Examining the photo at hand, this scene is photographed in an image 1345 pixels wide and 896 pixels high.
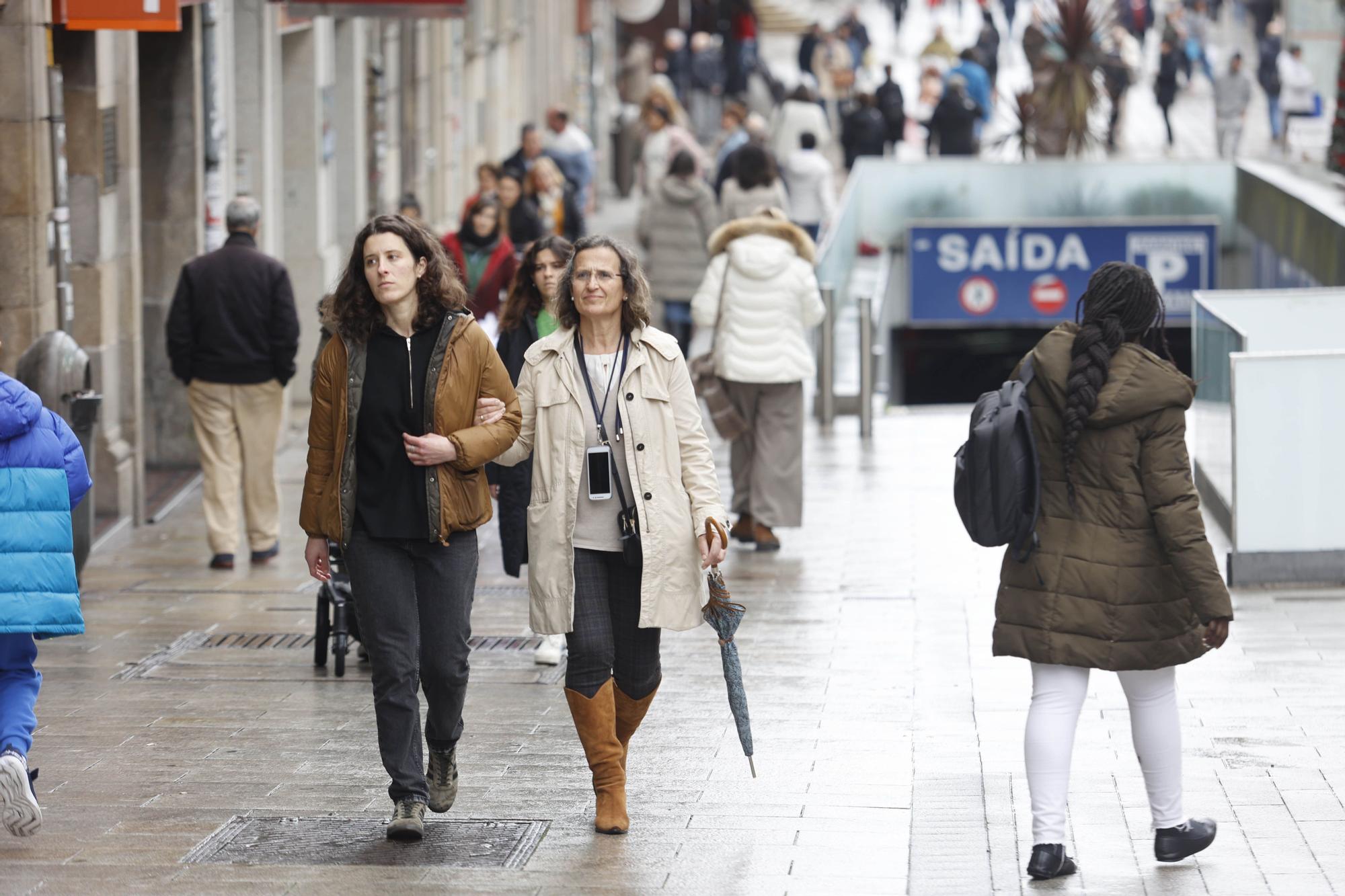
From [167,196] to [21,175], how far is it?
3033mm

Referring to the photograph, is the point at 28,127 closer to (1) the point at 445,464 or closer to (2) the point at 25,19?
(2) the point at 25,19

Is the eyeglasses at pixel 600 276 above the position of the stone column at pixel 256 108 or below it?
below

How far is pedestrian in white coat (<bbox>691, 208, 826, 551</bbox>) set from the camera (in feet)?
36.3

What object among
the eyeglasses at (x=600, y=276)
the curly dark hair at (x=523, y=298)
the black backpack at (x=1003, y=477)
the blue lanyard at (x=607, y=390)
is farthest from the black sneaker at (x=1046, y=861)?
the curly dark hair at (x=523, y=298)

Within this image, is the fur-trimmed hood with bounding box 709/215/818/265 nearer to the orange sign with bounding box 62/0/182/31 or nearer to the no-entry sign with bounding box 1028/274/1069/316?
the orange sign with bounding box 62/0/182/31

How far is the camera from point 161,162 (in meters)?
13.6

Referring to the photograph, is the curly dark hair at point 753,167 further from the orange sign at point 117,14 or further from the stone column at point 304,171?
the stone column at point 304,171

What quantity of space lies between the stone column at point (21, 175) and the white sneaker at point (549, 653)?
3272 mm

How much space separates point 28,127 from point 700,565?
5.61 meters

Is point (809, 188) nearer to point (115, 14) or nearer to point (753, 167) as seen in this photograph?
point (753, 167)

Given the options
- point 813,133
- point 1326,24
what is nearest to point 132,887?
point 813,133

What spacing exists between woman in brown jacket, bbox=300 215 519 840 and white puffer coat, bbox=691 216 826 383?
497cm

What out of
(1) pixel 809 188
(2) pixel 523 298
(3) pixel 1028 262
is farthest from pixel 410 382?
(3) pixel 1028 262

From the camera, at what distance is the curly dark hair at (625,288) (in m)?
6.33
